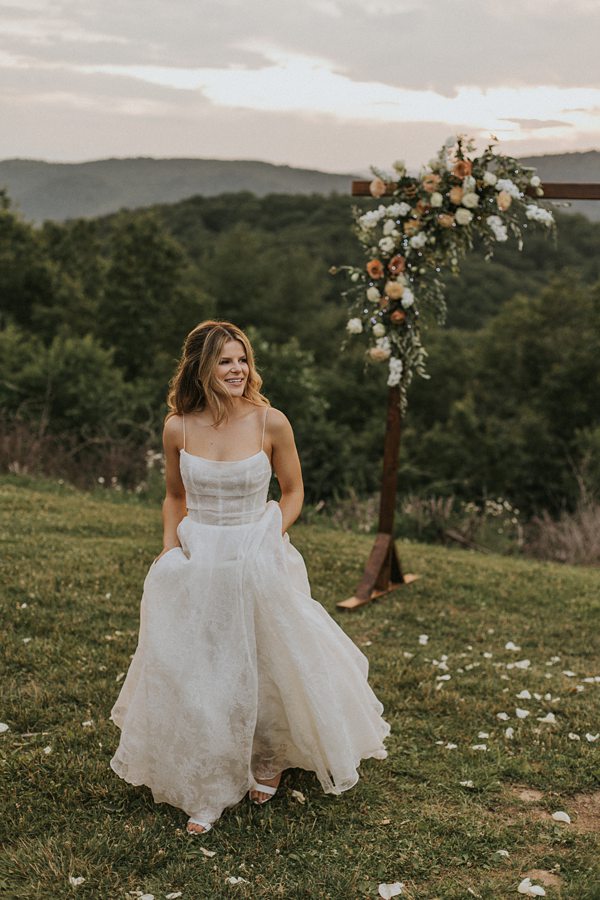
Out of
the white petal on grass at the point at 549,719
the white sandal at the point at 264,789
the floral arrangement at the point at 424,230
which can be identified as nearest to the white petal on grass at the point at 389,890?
the white sandal at the point at 264,789

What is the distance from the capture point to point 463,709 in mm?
5406

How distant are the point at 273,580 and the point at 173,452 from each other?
2.63 ft

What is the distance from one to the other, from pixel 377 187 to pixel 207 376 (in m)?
3.74

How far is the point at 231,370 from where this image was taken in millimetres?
4094

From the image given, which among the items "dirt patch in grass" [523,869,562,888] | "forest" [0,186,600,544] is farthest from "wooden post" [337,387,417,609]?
"forest" [0,186,600,544]

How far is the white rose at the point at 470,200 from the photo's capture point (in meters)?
6.84

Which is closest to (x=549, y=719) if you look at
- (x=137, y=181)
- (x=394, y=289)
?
(x=394, y=289)

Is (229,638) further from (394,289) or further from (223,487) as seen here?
(394,289)

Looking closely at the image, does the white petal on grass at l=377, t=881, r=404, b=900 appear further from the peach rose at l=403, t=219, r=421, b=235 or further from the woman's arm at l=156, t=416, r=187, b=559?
the peach rose at l=403, t=219, r=421, b=235

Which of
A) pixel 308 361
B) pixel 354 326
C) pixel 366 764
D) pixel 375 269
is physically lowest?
pixel 366 764

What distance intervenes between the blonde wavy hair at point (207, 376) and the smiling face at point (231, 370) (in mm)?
17

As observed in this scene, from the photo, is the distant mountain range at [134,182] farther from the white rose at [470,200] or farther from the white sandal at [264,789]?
the white sandal at [264,789]

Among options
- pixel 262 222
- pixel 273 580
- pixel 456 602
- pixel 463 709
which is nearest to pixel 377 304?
pixel 456 602

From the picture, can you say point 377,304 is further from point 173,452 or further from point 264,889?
point 264,889
